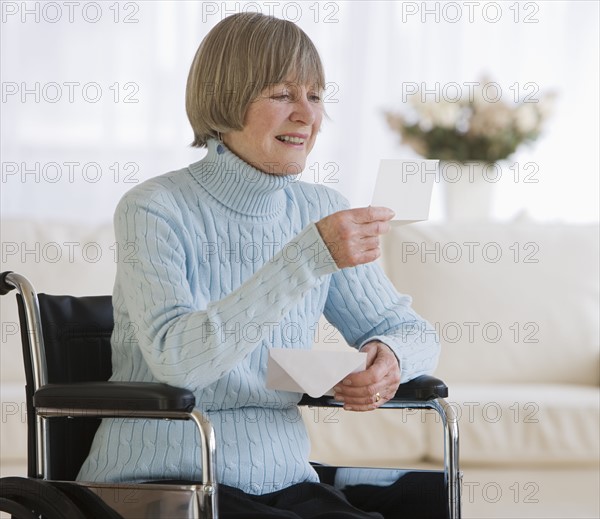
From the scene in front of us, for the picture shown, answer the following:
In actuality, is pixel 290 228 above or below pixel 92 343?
above

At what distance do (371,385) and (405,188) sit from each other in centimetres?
29

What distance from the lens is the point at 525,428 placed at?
258 cm

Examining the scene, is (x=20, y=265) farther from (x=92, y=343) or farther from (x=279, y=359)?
(x=279, y=359)

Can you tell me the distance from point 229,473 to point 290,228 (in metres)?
0.42

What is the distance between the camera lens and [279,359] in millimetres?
1306

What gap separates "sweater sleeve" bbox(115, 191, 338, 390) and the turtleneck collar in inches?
6.1

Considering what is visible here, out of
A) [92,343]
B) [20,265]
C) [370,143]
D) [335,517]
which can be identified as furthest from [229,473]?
[370,143]

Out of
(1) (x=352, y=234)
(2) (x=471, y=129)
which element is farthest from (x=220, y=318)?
(2) (x=471, y=129)

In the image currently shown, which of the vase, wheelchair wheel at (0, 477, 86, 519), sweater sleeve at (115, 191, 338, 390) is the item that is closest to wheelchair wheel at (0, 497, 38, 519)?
wheelchair wheel at (0, 477, 86, 519)

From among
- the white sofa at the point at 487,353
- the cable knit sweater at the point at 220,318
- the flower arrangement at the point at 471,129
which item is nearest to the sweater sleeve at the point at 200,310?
the cable knit sweater at the point at 220,318

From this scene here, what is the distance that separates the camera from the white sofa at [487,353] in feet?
8.42

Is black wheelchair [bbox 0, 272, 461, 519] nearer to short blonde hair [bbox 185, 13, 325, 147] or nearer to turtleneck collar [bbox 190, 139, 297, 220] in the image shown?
turtleneck collar [bbox 190, 139, 297, 220]

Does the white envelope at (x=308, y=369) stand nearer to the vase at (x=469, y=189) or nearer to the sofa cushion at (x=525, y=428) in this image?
the sofa cushion at (x=525, y=428)

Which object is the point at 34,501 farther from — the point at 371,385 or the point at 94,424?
the point at 371,385
